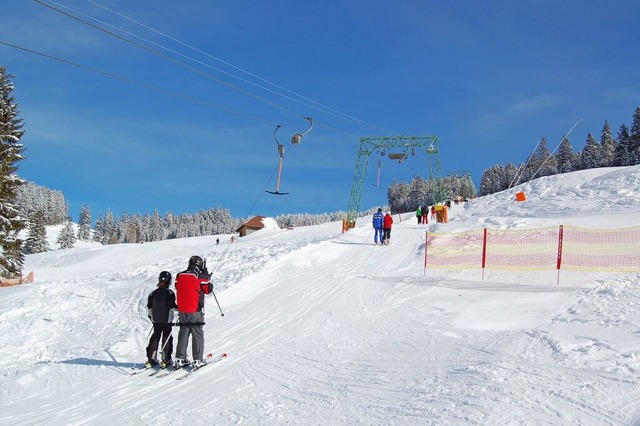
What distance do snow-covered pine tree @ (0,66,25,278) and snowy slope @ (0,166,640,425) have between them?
1132 cm

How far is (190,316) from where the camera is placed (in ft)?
29.8

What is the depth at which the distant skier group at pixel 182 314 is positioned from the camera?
906cm

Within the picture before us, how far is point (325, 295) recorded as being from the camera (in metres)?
15.5

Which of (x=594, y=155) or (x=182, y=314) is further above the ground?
(x=594, y=155)

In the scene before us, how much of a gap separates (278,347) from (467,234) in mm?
8888

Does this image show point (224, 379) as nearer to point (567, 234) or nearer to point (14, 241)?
point (567, 234)

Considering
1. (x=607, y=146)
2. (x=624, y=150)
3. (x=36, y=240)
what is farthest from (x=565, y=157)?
(x=36, y=240)

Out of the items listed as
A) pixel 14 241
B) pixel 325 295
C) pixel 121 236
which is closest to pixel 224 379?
pixel 325 295

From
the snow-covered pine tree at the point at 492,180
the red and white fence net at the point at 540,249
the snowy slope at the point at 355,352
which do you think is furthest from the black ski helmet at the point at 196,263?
the snow-covered pine tree at the point at 492,180

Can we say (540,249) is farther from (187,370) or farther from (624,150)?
(624,150)

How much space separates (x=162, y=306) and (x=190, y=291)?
0.86m

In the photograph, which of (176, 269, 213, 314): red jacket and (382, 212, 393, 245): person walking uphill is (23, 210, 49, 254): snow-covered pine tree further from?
(176, 269, 213, 314): red jacket

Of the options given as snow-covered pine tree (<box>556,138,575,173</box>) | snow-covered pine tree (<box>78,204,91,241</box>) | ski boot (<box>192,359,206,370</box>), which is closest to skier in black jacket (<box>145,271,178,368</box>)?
ski boot (<box>192,359,206,370</box>)

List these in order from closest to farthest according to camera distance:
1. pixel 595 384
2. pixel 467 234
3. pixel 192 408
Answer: pixel 595 384 → pixel 192 408 → pixel 467 234
